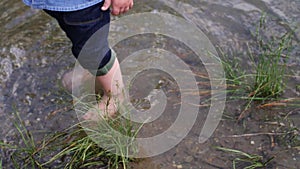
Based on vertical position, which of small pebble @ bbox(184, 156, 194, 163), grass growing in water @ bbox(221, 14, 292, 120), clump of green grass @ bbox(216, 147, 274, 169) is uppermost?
grass growing in water @ bbox(221, 14, 292, 120)

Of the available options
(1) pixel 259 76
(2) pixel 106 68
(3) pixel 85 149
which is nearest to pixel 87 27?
(2) pixel 106 68

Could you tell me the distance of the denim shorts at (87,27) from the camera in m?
1.91

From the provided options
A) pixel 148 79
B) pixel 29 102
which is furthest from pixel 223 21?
pixel 29 102

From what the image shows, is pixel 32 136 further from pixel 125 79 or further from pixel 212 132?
pixel 212 132

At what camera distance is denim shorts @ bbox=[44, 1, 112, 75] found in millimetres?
1910

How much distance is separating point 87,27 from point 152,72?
0.80m

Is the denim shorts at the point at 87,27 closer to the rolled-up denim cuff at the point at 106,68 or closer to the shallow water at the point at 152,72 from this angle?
the rolled-up denim cuff at the point at 106,68

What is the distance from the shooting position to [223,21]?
295 cm

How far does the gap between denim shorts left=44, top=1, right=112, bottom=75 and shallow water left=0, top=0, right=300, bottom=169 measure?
0.43m

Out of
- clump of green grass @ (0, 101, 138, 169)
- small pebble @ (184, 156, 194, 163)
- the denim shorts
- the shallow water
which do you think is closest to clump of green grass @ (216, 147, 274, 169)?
the shallow water

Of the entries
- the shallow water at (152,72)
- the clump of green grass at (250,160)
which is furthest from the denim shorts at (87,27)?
the clump of green grass at (250,160)

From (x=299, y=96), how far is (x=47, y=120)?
1.40 metres

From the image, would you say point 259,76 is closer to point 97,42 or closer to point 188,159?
point 188,159

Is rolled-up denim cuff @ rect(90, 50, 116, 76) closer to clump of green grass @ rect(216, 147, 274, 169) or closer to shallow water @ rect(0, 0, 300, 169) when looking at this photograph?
shallow water @ rect(0, 0, 300, 169)
